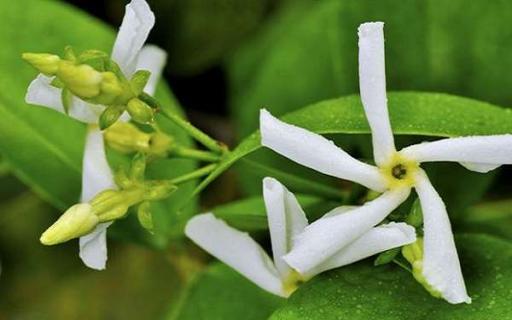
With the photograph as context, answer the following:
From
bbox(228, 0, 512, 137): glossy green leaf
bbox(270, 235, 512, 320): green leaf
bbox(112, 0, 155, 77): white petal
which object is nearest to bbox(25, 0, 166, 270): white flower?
bbox(112, 0, 155, 77): white petal

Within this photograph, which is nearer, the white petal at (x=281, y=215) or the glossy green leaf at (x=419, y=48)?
the white petal at (x=281, y=215)

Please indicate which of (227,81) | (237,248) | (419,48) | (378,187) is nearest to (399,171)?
(378,187)

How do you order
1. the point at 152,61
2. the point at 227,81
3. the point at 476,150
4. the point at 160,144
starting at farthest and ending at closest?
the point at 227,81 → the point at 152,61 → the point at 160,144 → the point at 476,150

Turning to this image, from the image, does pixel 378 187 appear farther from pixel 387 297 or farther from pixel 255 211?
pixel 255 211

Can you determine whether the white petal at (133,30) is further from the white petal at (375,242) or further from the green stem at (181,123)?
the white petal at (375,242)

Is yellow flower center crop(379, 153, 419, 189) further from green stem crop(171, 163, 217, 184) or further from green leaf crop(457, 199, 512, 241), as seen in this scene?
green leaf crop(457, 199, 512, 241)

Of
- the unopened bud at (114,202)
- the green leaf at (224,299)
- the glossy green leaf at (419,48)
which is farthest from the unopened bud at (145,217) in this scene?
the glossy green leaf at (419,48)
